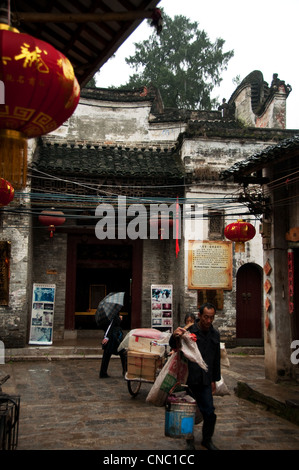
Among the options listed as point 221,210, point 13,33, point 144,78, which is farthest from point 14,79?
point 144,78

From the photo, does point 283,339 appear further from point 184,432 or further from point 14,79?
point 14,79

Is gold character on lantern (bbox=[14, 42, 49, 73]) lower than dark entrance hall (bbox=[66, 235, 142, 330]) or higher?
higher

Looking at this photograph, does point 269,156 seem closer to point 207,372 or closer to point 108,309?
point 207,372

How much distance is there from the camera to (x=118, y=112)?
16266 mm

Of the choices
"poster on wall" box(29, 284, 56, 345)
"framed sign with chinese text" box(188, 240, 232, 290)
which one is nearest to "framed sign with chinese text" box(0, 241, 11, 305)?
"poster on wall" box(29, 284, 56, 345)

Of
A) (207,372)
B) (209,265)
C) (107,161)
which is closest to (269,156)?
(207,372)

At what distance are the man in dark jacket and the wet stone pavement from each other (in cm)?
46

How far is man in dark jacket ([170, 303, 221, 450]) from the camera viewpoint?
500 centimetres

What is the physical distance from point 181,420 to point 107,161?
33.9 feet

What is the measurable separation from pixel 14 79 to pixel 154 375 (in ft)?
19.1

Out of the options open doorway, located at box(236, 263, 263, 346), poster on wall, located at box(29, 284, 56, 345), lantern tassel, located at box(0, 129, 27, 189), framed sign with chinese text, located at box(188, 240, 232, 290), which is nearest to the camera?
lantern tassel, located at box(0, 129, 27, 189)

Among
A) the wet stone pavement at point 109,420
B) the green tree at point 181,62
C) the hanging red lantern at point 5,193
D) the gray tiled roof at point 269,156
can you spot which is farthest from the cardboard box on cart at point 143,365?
the green tree at point 181,62

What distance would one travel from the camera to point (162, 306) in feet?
44.5

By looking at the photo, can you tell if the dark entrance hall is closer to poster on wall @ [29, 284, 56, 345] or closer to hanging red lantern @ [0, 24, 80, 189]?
poster on wall @ [29, 284, 56, 345]
